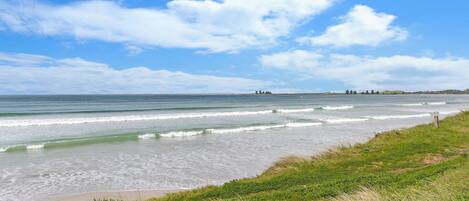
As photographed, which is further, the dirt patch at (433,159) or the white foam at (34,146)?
the white foam at (34,146)

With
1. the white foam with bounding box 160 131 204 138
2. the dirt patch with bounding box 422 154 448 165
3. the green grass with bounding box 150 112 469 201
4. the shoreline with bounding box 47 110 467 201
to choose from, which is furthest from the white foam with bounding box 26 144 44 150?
the dirt patch with bounding box 422 154 448 165

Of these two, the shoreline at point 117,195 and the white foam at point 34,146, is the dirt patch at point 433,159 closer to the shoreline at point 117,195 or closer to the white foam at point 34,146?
the shoreline at point 117,195

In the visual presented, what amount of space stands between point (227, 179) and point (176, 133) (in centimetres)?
1478

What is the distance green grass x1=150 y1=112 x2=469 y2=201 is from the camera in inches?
297

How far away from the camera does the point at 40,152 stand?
20141mm

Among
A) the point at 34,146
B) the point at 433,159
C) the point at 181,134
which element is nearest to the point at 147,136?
the point at 181,134

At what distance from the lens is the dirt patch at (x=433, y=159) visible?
47.0ft

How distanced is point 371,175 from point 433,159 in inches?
196

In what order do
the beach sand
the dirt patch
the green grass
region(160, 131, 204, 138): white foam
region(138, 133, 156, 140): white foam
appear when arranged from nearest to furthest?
the green grass, the beach sand, the dirt patch, region(138, 133, 156, 140): white foam, region(160, 131, 204, 138): white foam

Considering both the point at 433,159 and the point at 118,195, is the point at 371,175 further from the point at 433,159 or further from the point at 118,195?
the point at 118,195

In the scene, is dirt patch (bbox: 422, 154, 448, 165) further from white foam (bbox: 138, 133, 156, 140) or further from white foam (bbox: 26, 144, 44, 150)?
white foam (bbox: 26, 144, 44, 150)

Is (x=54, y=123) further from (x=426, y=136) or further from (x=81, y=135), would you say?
(x=426, y=136)

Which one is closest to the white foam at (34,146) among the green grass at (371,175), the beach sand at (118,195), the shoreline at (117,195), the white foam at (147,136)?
the white foam at (147,136)

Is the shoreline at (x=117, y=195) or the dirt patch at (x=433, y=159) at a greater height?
the dirt patch at (x=433, y=159)
